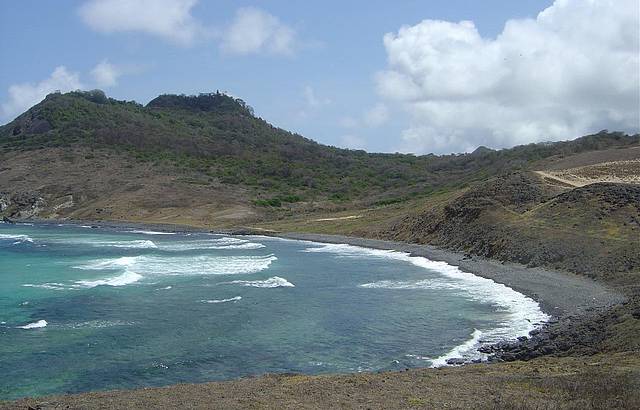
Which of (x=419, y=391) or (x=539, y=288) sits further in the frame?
(x=539, y=288)

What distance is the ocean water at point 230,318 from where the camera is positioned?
2381cm

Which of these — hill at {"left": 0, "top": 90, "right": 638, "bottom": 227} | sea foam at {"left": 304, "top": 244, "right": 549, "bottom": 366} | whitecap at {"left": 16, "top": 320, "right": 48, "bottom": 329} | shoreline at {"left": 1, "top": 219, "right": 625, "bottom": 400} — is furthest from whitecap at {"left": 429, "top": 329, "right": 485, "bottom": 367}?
hill at {"left": 0, "top": 90, "right": 638, "bottom": 227}

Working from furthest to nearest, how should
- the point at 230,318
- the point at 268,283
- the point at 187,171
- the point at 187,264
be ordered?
1. the point at 187,171
2. the point at 187,264
3. the point at 268,283
4. the point at 230,318

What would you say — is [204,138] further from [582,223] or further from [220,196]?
[582,223]

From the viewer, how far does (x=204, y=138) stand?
182 m

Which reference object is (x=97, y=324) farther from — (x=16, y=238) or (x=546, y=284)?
(x=16, y=238)

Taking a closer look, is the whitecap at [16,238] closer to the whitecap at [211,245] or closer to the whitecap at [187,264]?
the whitecap at [211,245]

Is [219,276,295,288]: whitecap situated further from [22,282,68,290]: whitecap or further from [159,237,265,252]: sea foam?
[159,237,265,252]: sea foam

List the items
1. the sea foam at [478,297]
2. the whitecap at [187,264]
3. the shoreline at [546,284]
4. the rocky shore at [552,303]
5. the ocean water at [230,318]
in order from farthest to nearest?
the whitecap at [187,264] → the shoreline at [546,284] → the sea foam at [478,297] → the rocky shore at [552,303] → the ocean water at [230,318]

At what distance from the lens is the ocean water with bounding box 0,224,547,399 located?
23.8 meters

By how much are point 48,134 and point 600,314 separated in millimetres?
154748

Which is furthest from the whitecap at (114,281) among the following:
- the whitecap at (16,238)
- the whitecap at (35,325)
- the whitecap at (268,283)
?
the whitecap at (16,238)

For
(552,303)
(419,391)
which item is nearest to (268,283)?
(552,303)

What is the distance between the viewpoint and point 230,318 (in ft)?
106
